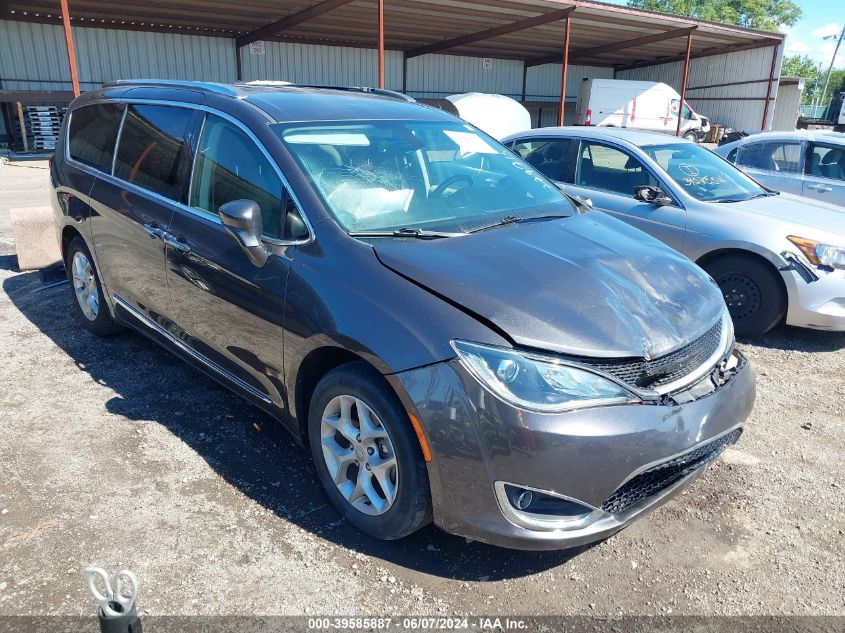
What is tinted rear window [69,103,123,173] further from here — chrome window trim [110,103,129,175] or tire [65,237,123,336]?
tire [65,237,123,336]

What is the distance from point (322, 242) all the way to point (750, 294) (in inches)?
155

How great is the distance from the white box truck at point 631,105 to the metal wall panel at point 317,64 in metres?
8.56

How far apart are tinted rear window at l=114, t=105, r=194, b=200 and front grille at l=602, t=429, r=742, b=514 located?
2712 millimetres

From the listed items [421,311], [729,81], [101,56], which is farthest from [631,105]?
[421,311]

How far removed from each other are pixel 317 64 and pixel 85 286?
23.3m

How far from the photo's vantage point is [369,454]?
2635mm

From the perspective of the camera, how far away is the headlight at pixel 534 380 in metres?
2.21

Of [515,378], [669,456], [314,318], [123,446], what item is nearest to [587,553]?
[669,456]

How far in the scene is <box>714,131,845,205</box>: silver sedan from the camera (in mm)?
7766

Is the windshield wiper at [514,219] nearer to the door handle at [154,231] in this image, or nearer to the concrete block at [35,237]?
the door handle at [154,231]

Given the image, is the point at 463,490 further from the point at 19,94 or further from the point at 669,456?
the point at 19,94

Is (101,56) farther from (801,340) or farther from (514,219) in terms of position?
(801,340)

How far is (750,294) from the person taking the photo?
17.0 ft

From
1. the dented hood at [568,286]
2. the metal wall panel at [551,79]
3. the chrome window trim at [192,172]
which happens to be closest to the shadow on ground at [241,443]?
the dented hood at [568,286]
